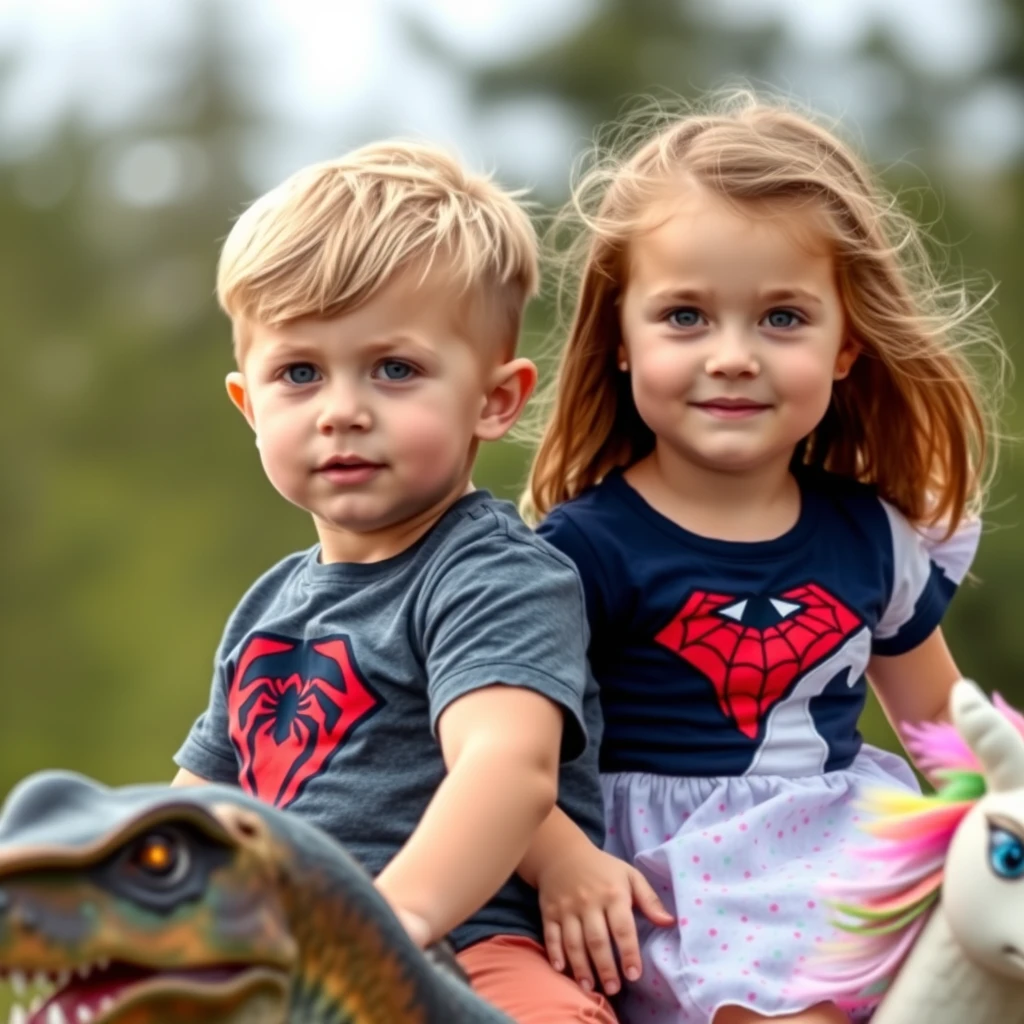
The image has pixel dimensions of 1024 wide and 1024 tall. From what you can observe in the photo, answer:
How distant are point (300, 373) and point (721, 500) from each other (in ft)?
2.23

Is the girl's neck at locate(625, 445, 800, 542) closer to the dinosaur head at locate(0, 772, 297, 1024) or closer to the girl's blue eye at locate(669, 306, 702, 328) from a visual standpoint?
the girl's blue eye at locate(669, 306, 702, 328)

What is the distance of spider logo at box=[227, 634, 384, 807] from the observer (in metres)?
2.62

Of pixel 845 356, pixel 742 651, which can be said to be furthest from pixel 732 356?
pixel 742 651

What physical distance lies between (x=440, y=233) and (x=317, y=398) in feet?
0.88

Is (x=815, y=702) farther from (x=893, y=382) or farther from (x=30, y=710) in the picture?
(x=30, y=710)

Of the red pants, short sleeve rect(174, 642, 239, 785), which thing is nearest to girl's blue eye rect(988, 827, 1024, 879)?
the red pants

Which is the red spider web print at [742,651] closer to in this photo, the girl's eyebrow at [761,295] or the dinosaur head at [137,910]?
the girl's eyebrow at [761,295]

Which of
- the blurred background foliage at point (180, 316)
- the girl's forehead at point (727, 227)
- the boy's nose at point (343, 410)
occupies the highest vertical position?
the girl's forehead at point (727, 227)

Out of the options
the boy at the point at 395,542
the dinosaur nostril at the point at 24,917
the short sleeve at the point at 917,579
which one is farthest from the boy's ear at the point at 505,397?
the dinosaur nostril at the point at 24,917

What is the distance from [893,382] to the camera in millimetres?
3178

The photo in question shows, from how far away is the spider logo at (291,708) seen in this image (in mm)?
2625

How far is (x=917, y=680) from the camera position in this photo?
10.5 ft

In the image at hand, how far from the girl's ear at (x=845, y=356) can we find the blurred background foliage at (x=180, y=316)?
29.6 feet

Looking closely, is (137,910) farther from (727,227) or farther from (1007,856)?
(727,227)
